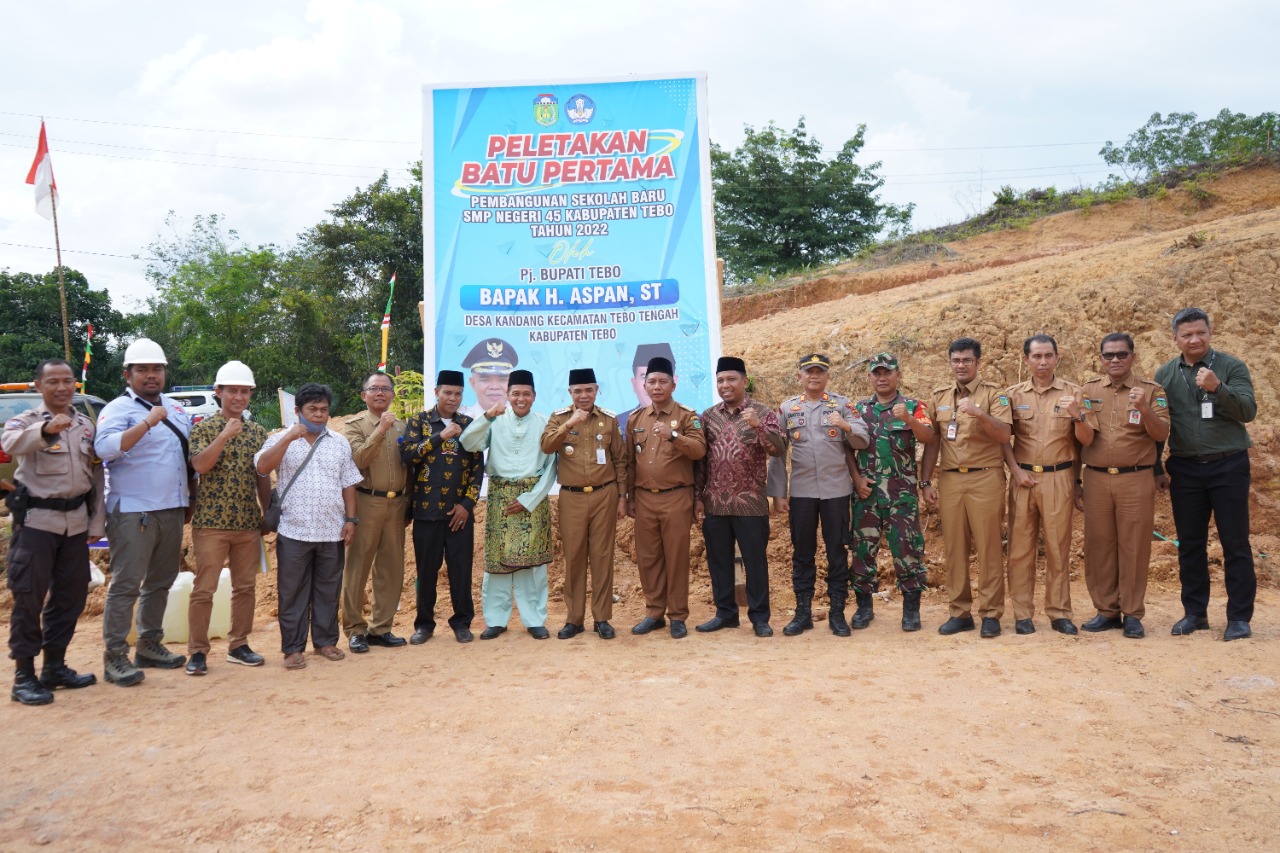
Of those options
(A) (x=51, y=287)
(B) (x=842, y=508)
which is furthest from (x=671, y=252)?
(A) (x=51, y=287)

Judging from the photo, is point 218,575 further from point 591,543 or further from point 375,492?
point 591,543

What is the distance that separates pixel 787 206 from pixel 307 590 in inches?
705

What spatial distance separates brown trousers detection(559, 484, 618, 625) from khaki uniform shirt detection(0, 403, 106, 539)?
2.69 m

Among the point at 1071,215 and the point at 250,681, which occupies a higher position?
the point at 1071,215

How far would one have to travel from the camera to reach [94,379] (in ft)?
89.9

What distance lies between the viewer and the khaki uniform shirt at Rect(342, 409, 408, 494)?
5.65 meters

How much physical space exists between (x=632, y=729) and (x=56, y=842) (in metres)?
2.19

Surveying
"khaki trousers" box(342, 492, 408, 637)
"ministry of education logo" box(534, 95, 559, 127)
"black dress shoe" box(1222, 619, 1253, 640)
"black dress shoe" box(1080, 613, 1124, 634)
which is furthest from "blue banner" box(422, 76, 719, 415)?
A: "black dress shoe" box(1222, 619, 1253, 640)

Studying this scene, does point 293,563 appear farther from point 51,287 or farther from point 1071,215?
point 51,287

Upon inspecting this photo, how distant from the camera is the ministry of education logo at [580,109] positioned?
674 cm

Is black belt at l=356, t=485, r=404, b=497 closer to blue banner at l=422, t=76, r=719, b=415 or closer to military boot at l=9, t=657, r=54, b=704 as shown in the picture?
blue banner at l=422, t=76, r=719, b=415

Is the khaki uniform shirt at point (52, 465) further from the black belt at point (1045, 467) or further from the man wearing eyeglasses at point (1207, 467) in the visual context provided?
the man wearing eyeglasses at point (1207, 467)

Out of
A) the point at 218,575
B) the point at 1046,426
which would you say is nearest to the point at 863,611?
the point at 1046,426

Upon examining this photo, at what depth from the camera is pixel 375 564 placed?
5.83 m
